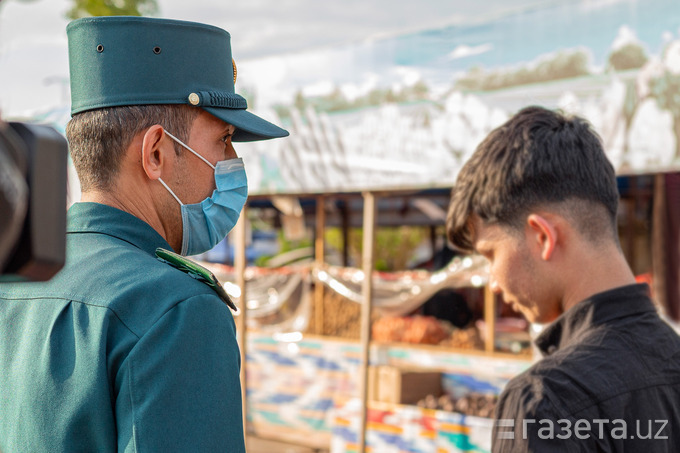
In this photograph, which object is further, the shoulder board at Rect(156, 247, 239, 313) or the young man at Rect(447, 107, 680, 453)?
the young man at Rect(447, 107, 680, 453)

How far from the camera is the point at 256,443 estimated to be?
7.97 meters

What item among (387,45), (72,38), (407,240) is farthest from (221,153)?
(407,240)

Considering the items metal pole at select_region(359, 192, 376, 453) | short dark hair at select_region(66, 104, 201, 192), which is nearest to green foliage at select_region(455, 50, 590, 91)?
metal pole at select_region(359, 192, 376, 453)

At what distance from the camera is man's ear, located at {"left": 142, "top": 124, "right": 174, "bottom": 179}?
4.09ft

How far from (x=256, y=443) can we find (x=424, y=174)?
4.38m

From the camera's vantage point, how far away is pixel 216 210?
57.6 inches

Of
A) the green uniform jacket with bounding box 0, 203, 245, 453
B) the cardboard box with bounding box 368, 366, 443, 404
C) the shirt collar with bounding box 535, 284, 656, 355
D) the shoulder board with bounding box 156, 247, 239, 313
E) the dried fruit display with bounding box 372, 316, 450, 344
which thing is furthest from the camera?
the dried fruit display with bounding box 372, 316, 450, 344

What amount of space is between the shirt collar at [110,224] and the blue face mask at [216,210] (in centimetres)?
13

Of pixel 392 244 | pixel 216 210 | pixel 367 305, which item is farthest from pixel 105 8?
pixel 392 244

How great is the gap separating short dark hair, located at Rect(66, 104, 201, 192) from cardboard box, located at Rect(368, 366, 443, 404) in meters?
4.94

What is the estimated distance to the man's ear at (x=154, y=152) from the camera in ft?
4.09

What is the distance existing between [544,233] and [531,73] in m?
3.55

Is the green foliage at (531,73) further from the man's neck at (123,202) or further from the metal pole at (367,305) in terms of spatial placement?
the man's neck at (123,202)

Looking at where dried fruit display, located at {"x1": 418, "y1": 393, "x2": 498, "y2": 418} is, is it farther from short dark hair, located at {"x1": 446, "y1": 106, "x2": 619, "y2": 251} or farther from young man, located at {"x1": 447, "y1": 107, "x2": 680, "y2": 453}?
short dark hair, located at {"x1": 446, "y1": 106, "x2": 619, "y2": 251}
